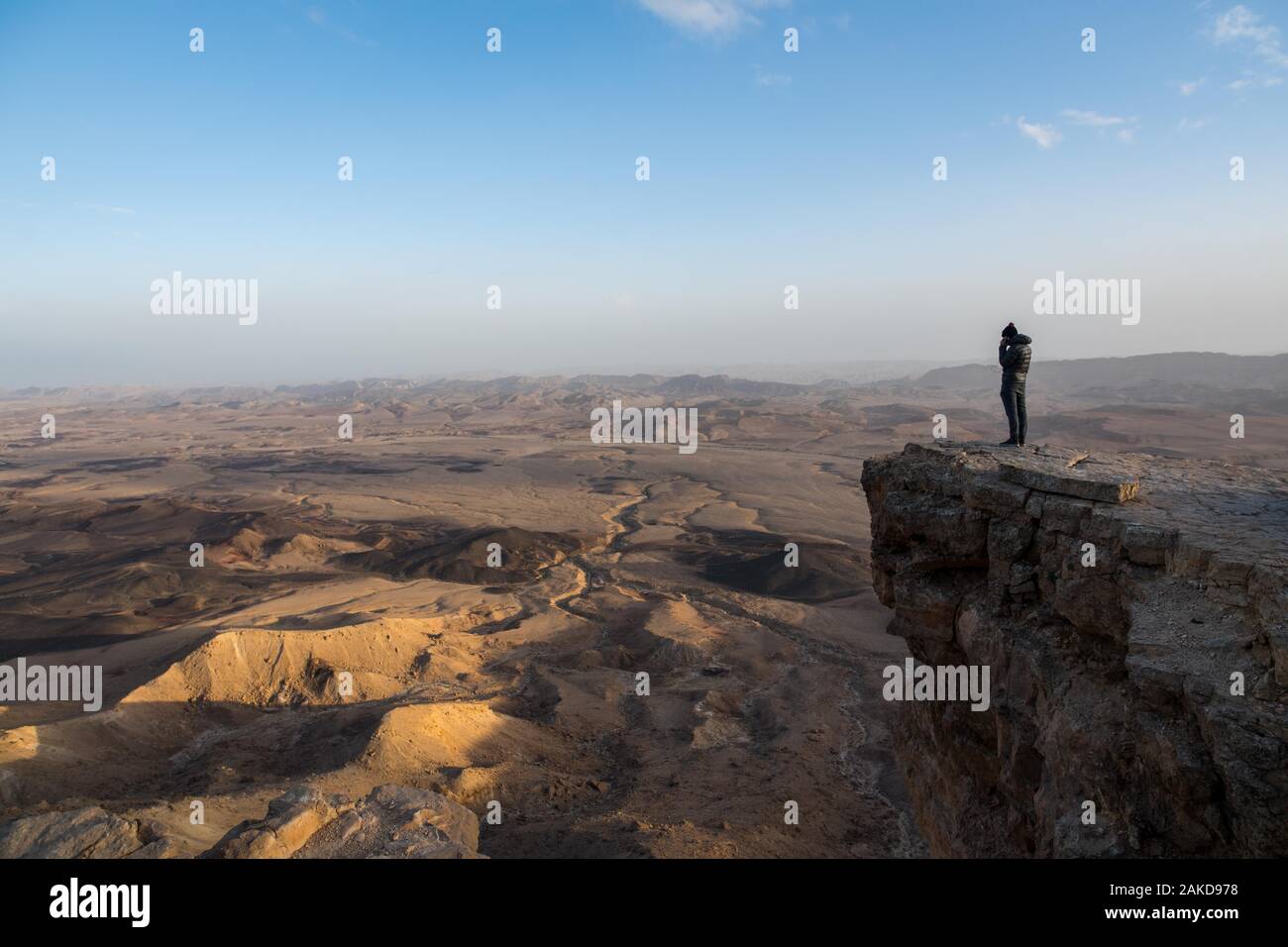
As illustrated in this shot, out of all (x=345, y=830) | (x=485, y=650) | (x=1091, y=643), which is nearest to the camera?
(x=345, y=830)

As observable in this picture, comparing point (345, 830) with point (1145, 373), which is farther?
point (1145, 373)

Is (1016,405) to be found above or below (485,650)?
above

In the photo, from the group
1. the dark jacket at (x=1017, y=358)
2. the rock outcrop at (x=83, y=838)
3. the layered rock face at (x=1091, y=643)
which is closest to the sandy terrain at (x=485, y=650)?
the rock outcrop at (x=83, y=838)

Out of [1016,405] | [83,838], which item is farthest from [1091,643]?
[83,838]

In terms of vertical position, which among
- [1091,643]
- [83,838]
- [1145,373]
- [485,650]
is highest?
[1145,373]

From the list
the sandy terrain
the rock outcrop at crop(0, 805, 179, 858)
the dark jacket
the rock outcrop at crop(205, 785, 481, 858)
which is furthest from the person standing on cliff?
the rock outcrop at crop(0, 805, 179, 858)

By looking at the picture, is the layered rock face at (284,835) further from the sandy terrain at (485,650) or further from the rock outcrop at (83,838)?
Answer: the sandy terrain at (485,650)

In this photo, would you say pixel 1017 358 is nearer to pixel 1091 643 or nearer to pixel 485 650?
pixel 1091 643
